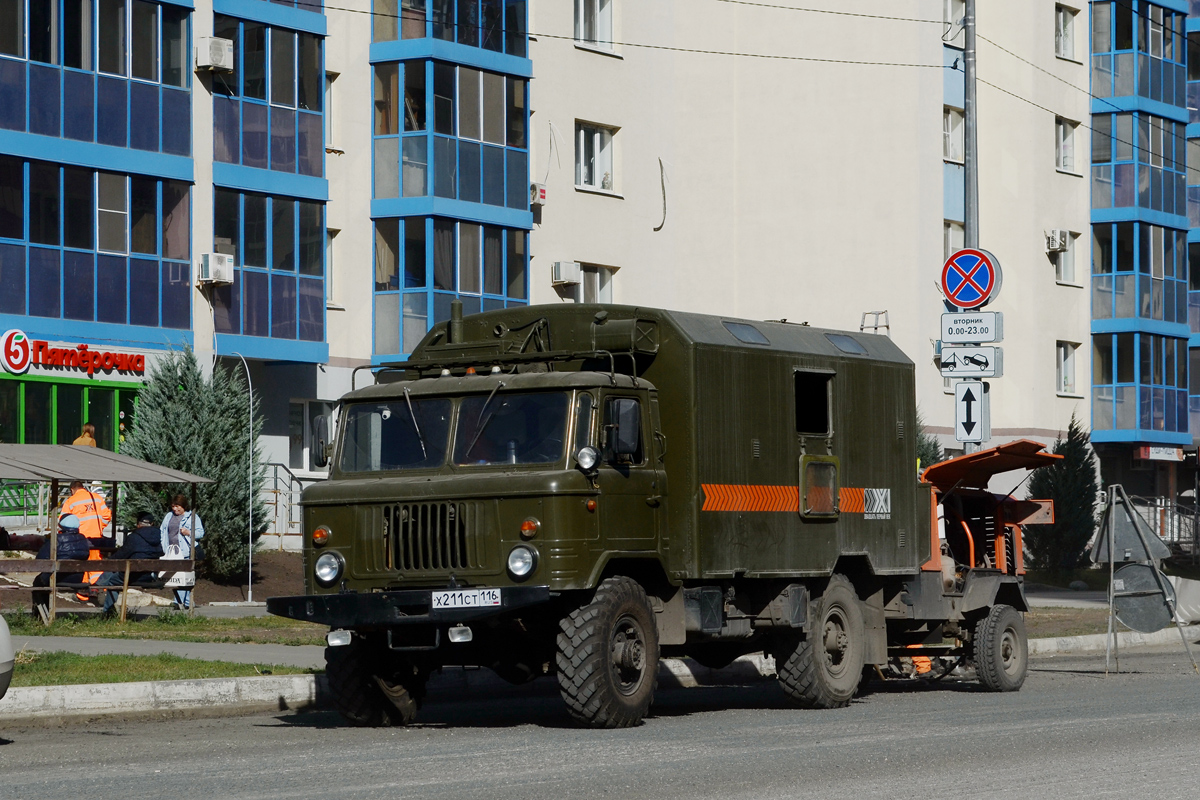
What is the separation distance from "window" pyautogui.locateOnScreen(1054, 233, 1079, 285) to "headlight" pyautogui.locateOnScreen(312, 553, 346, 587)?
40.0m

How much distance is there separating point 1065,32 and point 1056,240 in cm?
638

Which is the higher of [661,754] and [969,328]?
[969,328]

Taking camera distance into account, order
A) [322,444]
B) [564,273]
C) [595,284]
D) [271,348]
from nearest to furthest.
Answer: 1. [322,444]
2. [271,348]
3. [564,273]
4. [595,284]

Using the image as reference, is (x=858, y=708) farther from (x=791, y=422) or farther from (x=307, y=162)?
(x=307, y=162)

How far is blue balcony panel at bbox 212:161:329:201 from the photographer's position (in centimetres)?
3247

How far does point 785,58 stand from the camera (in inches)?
1795

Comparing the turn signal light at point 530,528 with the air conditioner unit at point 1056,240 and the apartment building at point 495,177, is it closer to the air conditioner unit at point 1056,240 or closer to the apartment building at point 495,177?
the apartment building at point 495,177

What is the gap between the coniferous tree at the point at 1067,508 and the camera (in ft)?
142

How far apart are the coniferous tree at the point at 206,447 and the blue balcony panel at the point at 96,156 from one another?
3.37 meters

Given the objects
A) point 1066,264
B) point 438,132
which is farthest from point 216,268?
point 1066,264

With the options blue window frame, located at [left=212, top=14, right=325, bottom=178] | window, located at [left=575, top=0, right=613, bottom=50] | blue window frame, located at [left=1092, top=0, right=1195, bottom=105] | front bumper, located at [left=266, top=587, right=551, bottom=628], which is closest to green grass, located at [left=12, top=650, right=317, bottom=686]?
front bumper, located at [left=266, top=587, right=551, bottom=628]

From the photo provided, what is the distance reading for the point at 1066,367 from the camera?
50438mm

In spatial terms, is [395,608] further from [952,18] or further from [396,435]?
[952,18]

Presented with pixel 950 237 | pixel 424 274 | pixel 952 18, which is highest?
pixel 952 18
